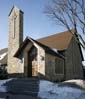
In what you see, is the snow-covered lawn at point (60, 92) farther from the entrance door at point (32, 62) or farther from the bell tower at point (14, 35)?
the bell tower at point (14, 35)

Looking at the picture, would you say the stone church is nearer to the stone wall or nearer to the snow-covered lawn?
the stone wall

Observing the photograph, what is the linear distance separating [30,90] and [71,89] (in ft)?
14.7

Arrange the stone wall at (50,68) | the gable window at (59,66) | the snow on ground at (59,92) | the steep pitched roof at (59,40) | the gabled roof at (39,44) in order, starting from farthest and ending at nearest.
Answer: the steep pitched roof at (59,40), the gable window at (59,66), the gabled roof at (39,44), the stone wall at (50,68), the snow on ground at (59,92)

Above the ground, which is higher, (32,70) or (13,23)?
(13,23)

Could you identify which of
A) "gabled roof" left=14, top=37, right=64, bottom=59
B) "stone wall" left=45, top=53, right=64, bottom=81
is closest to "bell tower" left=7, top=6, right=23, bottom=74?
"gabled roof" left=14, top=37, right=64, bottom=59

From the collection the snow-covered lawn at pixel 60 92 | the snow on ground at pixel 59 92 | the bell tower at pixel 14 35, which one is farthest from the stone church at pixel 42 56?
the snow on ground at pixel 59 92

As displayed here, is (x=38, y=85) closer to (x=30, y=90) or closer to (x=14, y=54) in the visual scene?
(x=30, y=90)

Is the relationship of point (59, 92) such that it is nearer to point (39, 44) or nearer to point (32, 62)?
point (39, 44)

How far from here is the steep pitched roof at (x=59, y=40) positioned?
3653 centimetres

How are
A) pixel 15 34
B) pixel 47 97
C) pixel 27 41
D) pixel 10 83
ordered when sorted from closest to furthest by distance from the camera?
pixel 47 97 → pixel 10 83 → pixel 27 41 → pixel 15 34

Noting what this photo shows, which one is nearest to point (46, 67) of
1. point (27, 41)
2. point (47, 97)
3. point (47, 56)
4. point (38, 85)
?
point (47, 56)

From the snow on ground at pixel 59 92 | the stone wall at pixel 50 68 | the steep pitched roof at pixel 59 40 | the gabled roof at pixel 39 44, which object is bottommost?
the snow on ground at pixel 59 92

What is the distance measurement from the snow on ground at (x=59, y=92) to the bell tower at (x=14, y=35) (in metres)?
15.2

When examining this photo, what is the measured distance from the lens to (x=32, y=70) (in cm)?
3419
